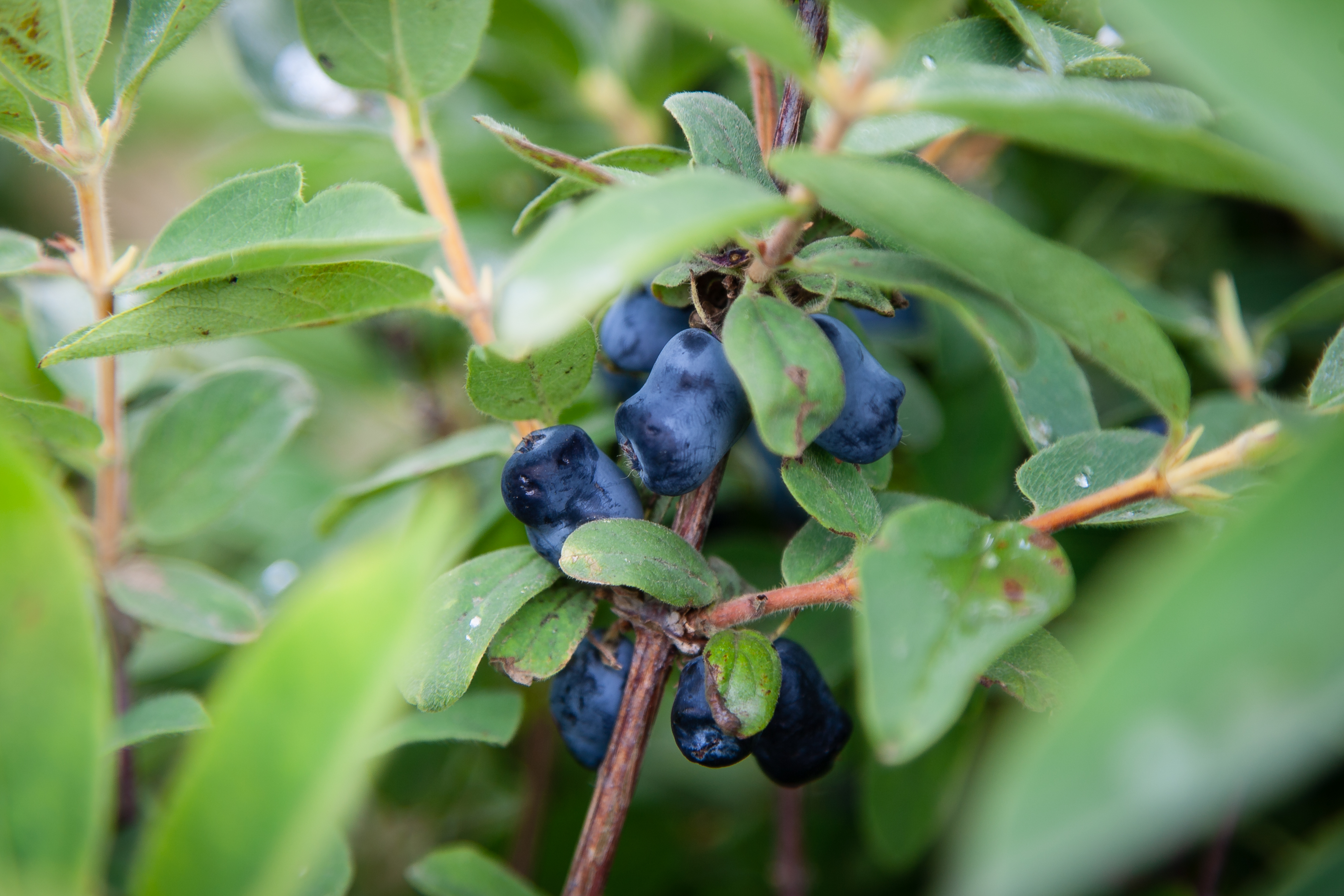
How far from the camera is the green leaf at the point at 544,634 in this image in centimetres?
60

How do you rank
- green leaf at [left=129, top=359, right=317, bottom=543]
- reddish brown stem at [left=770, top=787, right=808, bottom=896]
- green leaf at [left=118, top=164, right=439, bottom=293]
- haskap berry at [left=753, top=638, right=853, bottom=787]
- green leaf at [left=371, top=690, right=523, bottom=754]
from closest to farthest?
green leaf at [left=118, top=164, right=439, bottom=293] < haskap berry at [left=753, top=638, right=853, bottom=787] < green leaf at [left=371, top=690, right=523, bottom=754] < green leaf at [left=129, top=359, right=317, bottom=543] < reddish brown stem at [left=770, top=787, right=808, bottom=896]

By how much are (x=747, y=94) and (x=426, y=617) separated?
826 mm

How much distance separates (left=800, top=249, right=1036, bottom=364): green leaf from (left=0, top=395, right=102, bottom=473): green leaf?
59 centimetres

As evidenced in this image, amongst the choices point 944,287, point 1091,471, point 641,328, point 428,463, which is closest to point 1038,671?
point 1091,471

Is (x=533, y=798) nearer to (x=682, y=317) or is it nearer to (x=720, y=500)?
(x=720, y=500)

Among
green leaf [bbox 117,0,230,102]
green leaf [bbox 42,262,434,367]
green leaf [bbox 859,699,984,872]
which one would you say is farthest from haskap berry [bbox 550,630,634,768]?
green leaf [bbox 117,0,230,102]

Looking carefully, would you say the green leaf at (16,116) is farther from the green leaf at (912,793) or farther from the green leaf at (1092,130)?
the green leaf at (912,793)

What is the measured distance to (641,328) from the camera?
0.67 metres

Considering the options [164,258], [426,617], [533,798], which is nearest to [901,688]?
[426,617]

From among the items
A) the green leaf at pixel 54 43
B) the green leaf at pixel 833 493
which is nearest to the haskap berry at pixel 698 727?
the green leaf at pixel 833 493

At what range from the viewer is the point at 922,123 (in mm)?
502

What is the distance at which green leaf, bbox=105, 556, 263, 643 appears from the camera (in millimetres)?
781

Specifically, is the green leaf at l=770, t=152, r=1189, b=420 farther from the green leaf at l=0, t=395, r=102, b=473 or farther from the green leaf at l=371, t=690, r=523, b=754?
the green leaf at l=0, t=395, r=102, b=473

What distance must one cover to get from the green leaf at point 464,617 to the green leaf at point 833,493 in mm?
178
